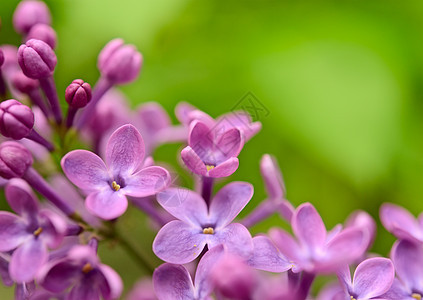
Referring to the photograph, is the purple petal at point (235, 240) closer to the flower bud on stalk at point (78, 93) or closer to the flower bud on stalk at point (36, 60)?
the flower bud on stalk at point (78, 93)

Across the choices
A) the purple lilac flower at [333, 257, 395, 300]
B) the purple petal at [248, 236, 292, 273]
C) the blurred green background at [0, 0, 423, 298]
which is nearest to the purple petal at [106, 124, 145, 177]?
the purple petal at [248, 236, 292, 273]

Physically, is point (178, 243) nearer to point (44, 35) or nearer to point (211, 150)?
point (211, 150)

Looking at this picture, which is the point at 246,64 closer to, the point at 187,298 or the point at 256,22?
the point at 256,22

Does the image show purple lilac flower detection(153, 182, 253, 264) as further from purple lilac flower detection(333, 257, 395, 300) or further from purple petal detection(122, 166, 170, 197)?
purple lilac flower detection(333, 257, 395, 300)

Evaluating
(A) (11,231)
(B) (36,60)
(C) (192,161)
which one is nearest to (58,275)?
(A) (11,231)

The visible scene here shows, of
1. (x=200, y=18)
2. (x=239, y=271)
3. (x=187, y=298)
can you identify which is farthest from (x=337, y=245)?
(x=200, y=18)

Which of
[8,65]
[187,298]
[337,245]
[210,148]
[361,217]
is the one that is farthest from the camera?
[8,65]

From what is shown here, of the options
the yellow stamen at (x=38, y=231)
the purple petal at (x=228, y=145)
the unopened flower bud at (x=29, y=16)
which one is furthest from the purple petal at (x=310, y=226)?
the unopened flower bud at (x=29, y=16)
